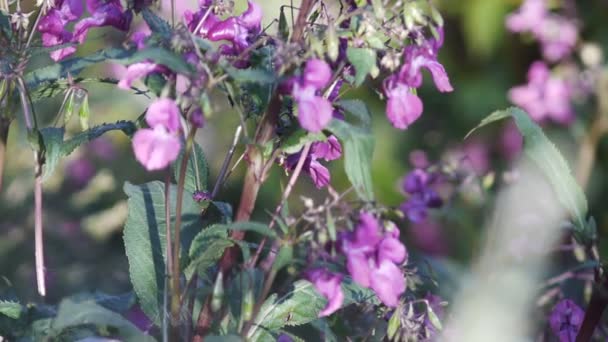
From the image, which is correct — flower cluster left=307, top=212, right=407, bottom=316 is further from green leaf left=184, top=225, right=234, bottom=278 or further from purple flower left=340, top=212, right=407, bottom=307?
green leaf left=184, top=225, right=234, bottom=278

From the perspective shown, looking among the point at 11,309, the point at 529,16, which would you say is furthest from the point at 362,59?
the point at 529,16

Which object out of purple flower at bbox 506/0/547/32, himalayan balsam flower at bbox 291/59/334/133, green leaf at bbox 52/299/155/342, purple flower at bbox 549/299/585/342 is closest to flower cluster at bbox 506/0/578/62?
purple flower at bbox 506/0/547/32

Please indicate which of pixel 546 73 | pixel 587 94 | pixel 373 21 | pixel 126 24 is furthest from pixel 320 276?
pixel 546 73

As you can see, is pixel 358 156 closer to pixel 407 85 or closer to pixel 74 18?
pixel 407 85

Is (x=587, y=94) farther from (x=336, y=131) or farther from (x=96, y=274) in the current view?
(x=336, y=131)

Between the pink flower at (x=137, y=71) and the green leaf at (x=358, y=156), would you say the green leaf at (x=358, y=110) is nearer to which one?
the green leaf at (x=358, y=156)

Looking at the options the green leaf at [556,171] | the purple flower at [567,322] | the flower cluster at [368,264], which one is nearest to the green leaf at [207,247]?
the flower cluster at [368,264]
